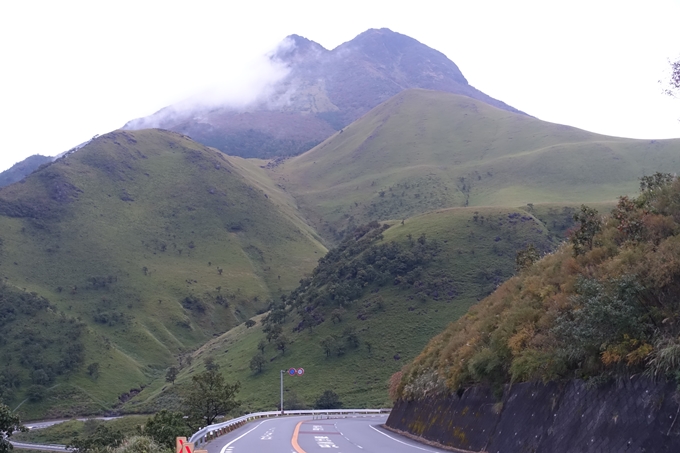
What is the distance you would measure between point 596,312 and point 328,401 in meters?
61.5

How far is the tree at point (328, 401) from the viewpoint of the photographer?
2820 inches

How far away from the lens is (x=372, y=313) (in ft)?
293

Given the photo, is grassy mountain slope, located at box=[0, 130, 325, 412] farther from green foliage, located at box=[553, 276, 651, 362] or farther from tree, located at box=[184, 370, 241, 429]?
green foliage, located at box=[553, 276, 651, 362]

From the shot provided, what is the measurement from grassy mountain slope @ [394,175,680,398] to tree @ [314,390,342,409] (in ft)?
157

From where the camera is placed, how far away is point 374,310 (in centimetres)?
9000

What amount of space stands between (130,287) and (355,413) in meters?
74.5

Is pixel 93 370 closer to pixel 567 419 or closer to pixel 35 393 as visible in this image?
pixel 35 393

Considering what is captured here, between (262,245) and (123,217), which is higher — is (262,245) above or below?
below

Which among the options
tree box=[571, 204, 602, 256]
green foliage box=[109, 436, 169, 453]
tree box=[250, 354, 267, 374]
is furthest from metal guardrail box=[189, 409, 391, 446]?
tree box=[250, 354, 267, 374]

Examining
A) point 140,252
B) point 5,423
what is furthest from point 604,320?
point 140,252

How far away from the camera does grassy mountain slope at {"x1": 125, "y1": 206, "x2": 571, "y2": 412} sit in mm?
79188

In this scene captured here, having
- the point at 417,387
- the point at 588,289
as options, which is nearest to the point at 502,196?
the point at 417,387

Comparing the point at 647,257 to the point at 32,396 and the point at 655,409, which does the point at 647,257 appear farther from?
the point at 32,396

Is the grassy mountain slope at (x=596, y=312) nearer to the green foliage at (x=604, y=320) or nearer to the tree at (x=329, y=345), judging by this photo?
the green foliage at (x=604, y=320)
